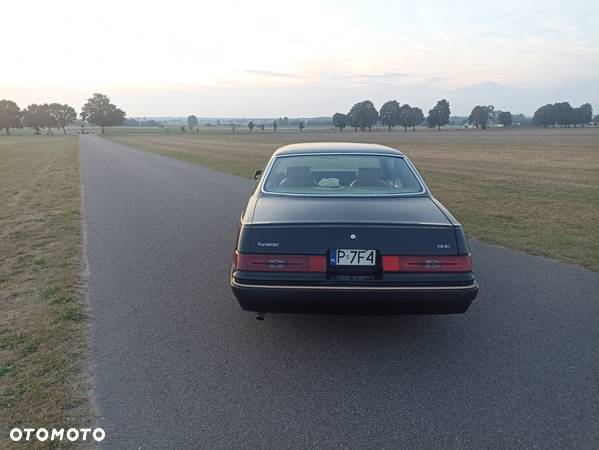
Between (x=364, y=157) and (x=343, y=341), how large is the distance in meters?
1.96

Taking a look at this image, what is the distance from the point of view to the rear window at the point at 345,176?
181 inches

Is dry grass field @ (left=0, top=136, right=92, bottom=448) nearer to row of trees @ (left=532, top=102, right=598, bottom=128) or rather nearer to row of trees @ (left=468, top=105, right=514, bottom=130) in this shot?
row of trees @ (left=468, top=105, right=514, bottom=130)

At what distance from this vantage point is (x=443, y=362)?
3547mm

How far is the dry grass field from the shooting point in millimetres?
2922

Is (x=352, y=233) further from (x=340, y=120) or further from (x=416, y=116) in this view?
(x=416, y=116)

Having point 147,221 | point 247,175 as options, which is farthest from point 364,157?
point 247,175

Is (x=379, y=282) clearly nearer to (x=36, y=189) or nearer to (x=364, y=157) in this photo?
(x=364, y=157)

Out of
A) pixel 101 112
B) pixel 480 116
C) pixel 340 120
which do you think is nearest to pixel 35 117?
pixel 101 112

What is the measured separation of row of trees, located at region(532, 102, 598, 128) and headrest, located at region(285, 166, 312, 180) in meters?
157

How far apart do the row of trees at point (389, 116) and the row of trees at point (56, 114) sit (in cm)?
6309

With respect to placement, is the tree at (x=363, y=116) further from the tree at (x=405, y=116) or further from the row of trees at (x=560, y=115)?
the row of trees at (x=560, y=115)

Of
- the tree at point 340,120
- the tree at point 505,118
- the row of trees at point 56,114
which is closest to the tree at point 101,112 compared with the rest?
the row of trees at point 56,114

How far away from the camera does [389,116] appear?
151875 mm

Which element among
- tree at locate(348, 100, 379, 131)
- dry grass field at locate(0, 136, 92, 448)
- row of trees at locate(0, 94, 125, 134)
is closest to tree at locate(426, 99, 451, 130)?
tree at locate(348, 100, 379, 131)
